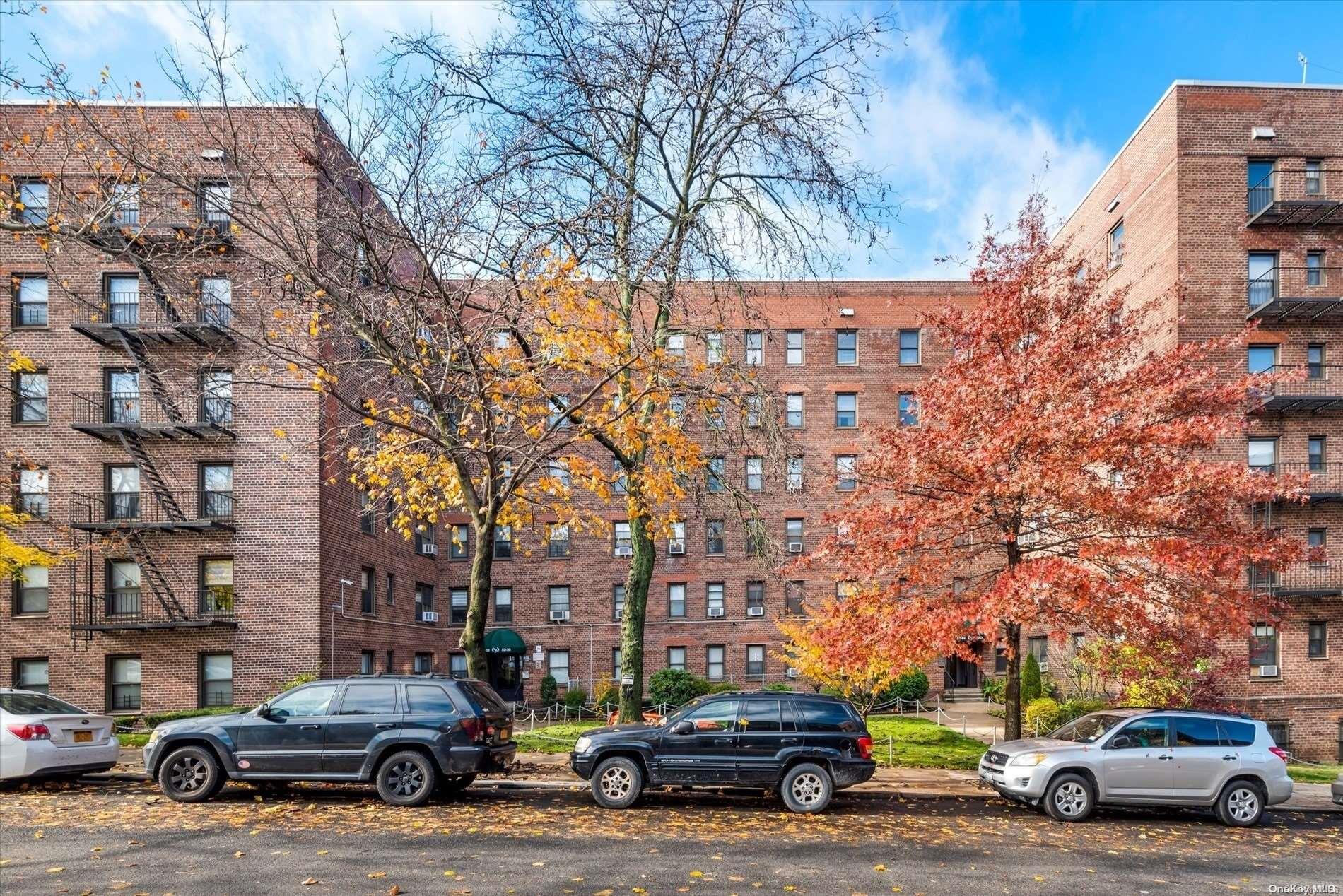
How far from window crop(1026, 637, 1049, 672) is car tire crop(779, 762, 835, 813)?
92.3 feet

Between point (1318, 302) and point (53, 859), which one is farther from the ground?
point (1318, 302)

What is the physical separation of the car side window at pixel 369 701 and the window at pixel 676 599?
28.3m

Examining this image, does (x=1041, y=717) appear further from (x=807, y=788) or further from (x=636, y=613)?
(x=807, y=788)

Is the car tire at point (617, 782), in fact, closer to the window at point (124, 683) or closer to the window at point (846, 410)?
the window at point (124, 683)

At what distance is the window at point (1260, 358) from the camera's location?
28.0 metres

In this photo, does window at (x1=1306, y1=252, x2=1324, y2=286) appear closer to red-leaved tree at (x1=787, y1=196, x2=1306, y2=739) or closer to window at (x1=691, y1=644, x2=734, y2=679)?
red-leaved tree at (x1=787, y1=196, x2=1306, y2=739)

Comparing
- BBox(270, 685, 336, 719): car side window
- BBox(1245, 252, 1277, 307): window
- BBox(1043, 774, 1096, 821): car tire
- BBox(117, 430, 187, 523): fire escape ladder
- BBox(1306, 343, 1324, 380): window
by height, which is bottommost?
BBox(1043, 774, 1096, 821): car tire

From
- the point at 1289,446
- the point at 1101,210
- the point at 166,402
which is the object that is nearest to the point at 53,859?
the point at 166,402

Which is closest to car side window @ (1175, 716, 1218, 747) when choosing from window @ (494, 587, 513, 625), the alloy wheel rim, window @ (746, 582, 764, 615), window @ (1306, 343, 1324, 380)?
the alloy wheel rim

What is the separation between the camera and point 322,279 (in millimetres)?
14070

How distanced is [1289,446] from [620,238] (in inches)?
880

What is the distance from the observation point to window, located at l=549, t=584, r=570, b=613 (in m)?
41.4

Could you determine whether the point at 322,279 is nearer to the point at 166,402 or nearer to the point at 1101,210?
the point at 166,402

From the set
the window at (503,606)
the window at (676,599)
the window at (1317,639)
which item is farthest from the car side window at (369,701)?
the window at (503,606)
